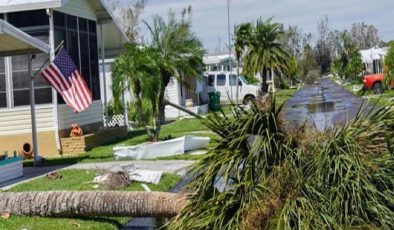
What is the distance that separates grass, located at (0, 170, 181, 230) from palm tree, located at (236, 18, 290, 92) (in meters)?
33.9

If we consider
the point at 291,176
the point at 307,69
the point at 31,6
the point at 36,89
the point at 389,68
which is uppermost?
the point at 31,6

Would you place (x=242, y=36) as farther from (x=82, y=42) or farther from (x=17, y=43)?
(x=17, y=43)

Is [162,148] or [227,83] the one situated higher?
[227,83]

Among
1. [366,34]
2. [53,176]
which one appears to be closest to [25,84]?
[53,176]

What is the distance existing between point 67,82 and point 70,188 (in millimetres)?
4043

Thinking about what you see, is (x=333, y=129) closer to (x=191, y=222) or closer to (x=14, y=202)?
(x=191, y=222)

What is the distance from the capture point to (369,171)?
5.42m

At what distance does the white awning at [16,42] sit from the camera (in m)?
12.7

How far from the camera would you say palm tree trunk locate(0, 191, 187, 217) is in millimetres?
7191

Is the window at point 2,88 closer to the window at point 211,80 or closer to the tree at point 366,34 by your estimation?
the window at point 211,80

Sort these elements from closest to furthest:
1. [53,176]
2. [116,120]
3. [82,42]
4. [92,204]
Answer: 1. [92,204]
2. [53,176]
3. [82,42]
4. [116,120]

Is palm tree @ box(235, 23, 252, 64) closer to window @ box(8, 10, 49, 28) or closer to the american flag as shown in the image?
window @ box(8, 10, 49, 28)

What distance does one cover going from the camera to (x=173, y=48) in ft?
59.4

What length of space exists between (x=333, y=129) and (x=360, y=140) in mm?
289
